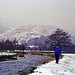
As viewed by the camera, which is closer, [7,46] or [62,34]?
[62,34]

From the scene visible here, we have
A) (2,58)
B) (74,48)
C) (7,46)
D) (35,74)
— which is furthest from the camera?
(74,48)

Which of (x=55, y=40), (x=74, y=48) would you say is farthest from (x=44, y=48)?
(x=55, y=40)

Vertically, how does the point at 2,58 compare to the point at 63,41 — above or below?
below

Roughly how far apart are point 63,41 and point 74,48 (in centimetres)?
11671

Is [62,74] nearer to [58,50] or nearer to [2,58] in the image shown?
[58,50]

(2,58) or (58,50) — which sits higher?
(58,50)

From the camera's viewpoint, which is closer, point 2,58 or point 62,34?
point 2,58

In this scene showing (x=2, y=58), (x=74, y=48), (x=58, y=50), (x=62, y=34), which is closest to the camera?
(x=58, y=50)

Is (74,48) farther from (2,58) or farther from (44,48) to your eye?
(2,58)

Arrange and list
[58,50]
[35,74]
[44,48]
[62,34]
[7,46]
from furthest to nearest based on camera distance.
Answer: [44,48] < [7,46] < [62,34] < [58,50] < [35,74]

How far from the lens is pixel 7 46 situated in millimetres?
101188

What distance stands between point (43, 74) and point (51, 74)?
563 mm

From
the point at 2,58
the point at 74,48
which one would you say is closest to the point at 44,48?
the point at 74,48

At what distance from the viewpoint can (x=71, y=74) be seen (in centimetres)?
975
